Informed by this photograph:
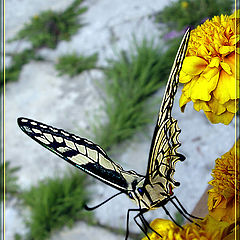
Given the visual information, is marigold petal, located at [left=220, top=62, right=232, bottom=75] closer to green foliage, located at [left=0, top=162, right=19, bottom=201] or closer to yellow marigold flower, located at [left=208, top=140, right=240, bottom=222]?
yellow marigold flower, located at [left=208, top=140, right=240, bottom=222]

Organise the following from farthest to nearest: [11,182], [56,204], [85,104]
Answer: [85,104] < [11,182] < [56,204]

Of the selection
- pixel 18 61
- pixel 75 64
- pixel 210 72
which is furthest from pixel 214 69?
pixel 18 61

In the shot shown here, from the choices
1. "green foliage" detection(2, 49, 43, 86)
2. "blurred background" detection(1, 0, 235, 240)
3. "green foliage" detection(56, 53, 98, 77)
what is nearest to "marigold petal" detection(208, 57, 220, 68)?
"blurred background" detection(1, 0, 235, 240)

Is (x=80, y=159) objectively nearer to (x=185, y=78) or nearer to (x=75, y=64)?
(x=185, y=78)

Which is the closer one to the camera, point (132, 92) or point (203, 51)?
point (203, 51)

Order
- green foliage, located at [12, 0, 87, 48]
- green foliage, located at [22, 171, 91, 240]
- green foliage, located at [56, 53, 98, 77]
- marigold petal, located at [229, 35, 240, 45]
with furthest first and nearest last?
green foliage, located at [12, 0, 87, 48] → green foliage, located at [56, 53, 98, 77] → green foliage, located at [22, 171, 91, 240] → marigold petal, located at [229, 35, 240, 45]

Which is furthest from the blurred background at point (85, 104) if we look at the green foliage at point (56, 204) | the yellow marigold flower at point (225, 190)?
the yellow marigold flower at point (225, 190)

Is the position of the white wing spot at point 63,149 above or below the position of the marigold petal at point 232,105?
above

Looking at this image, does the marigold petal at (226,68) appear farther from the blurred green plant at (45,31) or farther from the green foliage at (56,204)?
the blurred green plant at (45,31)
